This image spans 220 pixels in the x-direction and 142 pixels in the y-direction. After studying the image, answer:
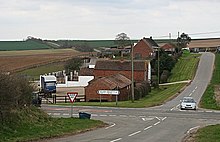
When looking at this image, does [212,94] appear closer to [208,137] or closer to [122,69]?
[122,69]

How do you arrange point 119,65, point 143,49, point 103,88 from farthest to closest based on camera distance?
point 143,49, point 119,65, point 103,88

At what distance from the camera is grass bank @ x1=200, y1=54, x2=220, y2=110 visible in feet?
162

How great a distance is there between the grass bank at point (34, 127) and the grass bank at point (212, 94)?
83.4ft

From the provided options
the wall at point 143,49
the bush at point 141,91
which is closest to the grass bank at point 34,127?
the bush at point 141,91

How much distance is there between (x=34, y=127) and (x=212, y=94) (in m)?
44.1

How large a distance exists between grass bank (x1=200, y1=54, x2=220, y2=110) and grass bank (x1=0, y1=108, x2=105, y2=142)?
2543 cm

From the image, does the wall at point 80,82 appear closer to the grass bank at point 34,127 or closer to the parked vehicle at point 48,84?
the parked vehicle at point 48,84

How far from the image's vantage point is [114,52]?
432ft

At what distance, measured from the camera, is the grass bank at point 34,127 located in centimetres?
1942

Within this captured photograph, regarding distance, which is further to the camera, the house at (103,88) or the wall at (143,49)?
the wall at (143,49)

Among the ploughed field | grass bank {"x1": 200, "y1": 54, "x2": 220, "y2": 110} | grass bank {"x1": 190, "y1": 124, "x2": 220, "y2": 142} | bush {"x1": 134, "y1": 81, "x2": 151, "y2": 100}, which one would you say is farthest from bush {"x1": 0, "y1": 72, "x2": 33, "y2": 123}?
the ploughed field

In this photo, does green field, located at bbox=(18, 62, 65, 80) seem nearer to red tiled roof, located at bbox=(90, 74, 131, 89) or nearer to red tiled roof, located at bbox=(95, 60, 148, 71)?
red tiled roof, located at bbox=(95, 60, 148, 71)

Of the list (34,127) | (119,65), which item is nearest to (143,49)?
(119,65)

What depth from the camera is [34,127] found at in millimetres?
21625
